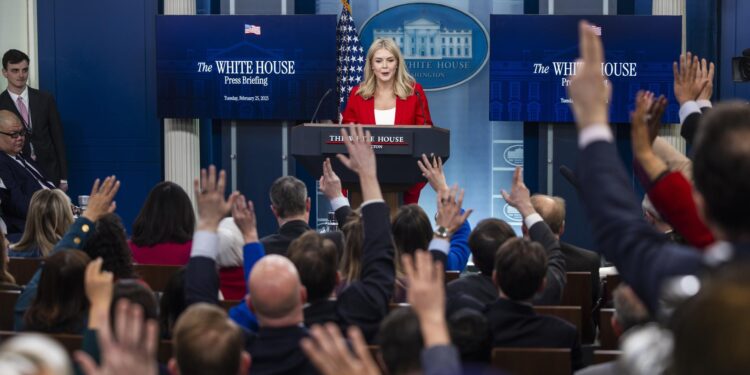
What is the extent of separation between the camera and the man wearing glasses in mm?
7469

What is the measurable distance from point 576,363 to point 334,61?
18.8ft

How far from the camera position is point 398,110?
6.89m

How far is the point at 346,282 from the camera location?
407cm

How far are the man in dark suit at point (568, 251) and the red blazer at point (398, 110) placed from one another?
1.81 meters

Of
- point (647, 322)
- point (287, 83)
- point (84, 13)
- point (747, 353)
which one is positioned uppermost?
point (84, 13)

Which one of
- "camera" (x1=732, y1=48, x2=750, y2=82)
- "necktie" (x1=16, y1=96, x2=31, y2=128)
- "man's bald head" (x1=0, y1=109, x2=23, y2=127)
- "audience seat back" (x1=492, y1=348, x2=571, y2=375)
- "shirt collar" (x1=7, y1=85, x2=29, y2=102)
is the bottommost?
"audience seat back" (x1=492, y1=348, x2=571, y2=375)

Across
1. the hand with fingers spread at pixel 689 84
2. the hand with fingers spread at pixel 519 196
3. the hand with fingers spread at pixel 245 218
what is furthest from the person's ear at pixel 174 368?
the hand with fingers spread at pixel 519 196

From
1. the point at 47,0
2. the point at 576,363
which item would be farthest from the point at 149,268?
the point at 47,0

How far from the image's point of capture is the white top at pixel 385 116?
272 inches

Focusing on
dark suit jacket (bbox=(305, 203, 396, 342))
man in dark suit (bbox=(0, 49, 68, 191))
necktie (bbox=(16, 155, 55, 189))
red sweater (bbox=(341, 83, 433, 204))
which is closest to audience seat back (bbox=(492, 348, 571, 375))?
dark suit jacket (bbox=(305, 203, 396, 342))

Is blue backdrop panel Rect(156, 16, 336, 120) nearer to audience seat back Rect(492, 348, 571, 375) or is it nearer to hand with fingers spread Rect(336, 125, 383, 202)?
hand with fingers spread Rect(336, 125, 383, 202)

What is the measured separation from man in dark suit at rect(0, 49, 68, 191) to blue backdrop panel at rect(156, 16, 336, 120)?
1002 mm

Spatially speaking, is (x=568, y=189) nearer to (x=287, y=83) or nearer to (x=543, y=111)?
(x=543, y=111)

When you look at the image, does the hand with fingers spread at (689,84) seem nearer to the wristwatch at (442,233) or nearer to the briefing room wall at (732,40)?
the wristwatch at (442,233)
